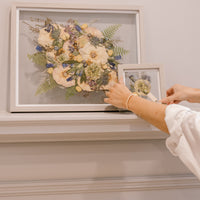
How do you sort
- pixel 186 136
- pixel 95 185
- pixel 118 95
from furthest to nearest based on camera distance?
1. pixel 95 185
2. pixel 118 95
3. pixel 186 136

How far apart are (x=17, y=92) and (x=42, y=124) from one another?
0.73 ft

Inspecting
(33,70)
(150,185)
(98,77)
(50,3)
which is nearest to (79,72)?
(98,77)

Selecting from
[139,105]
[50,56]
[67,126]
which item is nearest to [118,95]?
[139,105]

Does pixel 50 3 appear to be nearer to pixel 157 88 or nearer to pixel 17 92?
pixel 17 92

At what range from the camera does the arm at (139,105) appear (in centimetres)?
81

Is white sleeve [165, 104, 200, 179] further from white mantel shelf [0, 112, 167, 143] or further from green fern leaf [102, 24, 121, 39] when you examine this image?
green fern leaf [102, 24, 121, 39]

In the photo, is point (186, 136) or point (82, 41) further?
point (82, 41)

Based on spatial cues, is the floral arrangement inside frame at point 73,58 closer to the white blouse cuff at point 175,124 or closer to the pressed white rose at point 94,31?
the pressed white rose at point 94,31

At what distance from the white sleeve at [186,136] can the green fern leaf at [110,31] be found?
57cm

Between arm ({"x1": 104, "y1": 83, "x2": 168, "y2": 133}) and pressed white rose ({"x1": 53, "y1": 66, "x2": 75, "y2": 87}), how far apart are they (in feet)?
0.61

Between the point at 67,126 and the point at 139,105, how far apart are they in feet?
0.97

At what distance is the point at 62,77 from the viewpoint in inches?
43.0

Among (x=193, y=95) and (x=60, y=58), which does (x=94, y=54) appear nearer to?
(x=60, y=58)

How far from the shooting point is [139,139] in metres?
1.17
